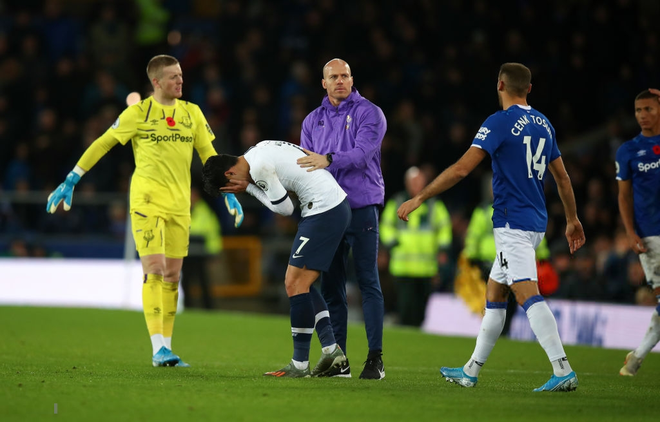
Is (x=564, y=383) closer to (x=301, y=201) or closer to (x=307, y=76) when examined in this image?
(x=301, y=201)

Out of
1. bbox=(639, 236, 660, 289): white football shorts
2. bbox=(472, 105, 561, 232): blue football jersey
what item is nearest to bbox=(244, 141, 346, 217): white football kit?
bbox=(472, 105, 561, 232): blue football jersey

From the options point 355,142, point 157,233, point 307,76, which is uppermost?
point 307,76

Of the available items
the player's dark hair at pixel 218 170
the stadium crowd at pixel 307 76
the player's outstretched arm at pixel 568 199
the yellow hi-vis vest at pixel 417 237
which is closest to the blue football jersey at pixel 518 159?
the player's outstretched arm at pixel 568 199

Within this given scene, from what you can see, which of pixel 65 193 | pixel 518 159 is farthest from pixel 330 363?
pixel 65 193

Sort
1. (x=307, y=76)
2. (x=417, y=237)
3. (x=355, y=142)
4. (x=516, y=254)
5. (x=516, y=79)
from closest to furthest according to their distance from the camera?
1. (x=516, y=254)
2. (x=516, y=79)
3. (x=355, y=142)
4. (x=417, y=237)
5. (x=307, y=76)

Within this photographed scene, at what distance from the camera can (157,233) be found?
8.36m

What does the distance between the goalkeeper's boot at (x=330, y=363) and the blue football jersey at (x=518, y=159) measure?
157cm

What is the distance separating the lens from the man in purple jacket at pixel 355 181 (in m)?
7.56

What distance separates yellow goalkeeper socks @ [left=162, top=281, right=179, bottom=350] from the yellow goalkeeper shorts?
288 millimetres

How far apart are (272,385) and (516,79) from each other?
9.16ft

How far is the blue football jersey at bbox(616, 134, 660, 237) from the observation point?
344 inches

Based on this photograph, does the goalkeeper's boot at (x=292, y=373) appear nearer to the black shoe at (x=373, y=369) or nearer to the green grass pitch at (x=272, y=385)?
the green grass pitch at (x=272, y=385)

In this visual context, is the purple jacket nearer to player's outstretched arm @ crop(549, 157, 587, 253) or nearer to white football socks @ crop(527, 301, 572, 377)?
player's outstretched arm @ crop(549, 157, 587, 253)

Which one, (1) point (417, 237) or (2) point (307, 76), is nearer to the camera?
(1) point (417, 237)
